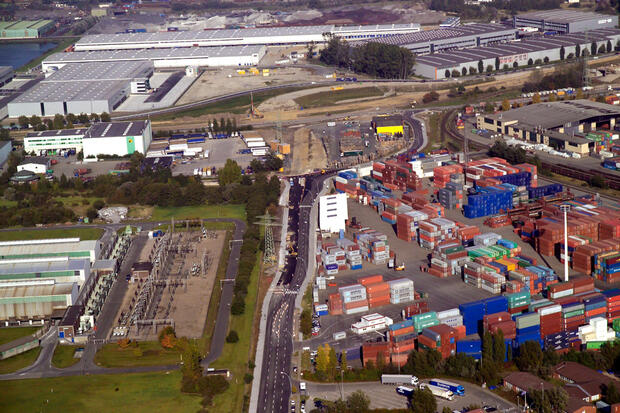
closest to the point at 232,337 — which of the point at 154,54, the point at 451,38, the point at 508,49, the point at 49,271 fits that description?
the point at 49,271

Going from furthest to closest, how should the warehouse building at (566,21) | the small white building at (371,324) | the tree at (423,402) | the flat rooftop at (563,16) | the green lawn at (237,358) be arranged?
the flat rooftop at (563,16)
the warehouse building at (566,21)
the small white building at (371,324)
the green lawn at (237,358)
the tree at (423,402)

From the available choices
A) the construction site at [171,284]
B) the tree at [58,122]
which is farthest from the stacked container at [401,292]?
the tree at [58,122]

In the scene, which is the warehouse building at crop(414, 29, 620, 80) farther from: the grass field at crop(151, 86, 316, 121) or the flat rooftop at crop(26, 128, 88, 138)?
the flat rooftop at crop(26, 128, 88, 138)

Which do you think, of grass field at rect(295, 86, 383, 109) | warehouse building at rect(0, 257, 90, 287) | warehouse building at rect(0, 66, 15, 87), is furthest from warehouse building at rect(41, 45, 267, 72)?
warehouse building at rect(0, 257, 90, 287)

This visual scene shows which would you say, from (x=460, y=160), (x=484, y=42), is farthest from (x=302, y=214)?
(x=484, y=42)

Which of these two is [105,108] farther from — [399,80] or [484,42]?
[484,42]

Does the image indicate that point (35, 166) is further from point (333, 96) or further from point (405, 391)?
point (405, 391)

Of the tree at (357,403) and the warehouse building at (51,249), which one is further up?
the warehouse building at (51,249)

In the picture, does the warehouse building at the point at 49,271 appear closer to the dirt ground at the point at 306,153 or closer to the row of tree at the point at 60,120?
the dirt ground at the point at 306,153
